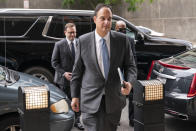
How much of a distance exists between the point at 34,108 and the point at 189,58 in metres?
3.45

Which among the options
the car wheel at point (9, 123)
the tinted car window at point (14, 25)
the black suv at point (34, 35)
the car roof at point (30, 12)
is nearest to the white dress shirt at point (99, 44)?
the car wheel at point (9, 123)

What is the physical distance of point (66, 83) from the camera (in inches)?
244

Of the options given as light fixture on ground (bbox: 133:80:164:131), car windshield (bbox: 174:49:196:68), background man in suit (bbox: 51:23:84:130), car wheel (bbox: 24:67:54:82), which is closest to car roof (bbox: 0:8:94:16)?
car wheel (bbox: 24:67:54:82)

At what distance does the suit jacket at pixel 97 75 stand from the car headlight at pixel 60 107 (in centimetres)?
107

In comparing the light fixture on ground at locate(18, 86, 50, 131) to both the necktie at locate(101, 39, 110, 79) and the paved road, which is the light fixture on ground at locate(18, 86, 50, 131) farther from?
the paved road

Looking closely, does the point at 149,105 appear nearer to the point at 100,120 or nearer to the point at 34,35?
the point at 100,120

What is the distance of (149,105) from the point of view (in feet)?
13.4

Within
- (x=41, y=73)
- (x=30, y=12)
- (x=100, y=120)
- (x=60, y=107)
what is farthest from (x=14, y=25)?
(x=100, y=120)

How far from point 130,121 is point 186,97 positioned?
4.02 feet

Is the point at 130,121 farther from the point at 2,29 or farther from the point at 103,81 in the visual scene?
the point at 2,29

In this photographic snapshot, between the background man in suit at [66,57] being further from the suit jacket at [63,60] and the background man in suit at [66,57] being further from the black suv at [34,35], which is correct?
the black suv at [34,35]

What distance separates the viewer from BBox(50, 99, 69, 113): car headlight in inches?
189

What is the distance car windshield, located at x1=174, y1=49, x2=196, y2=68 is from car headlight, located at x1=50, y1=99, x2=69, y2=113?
6.78 ft

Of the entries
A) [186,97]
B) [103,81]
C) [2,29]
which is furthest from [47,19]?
[103,81]
